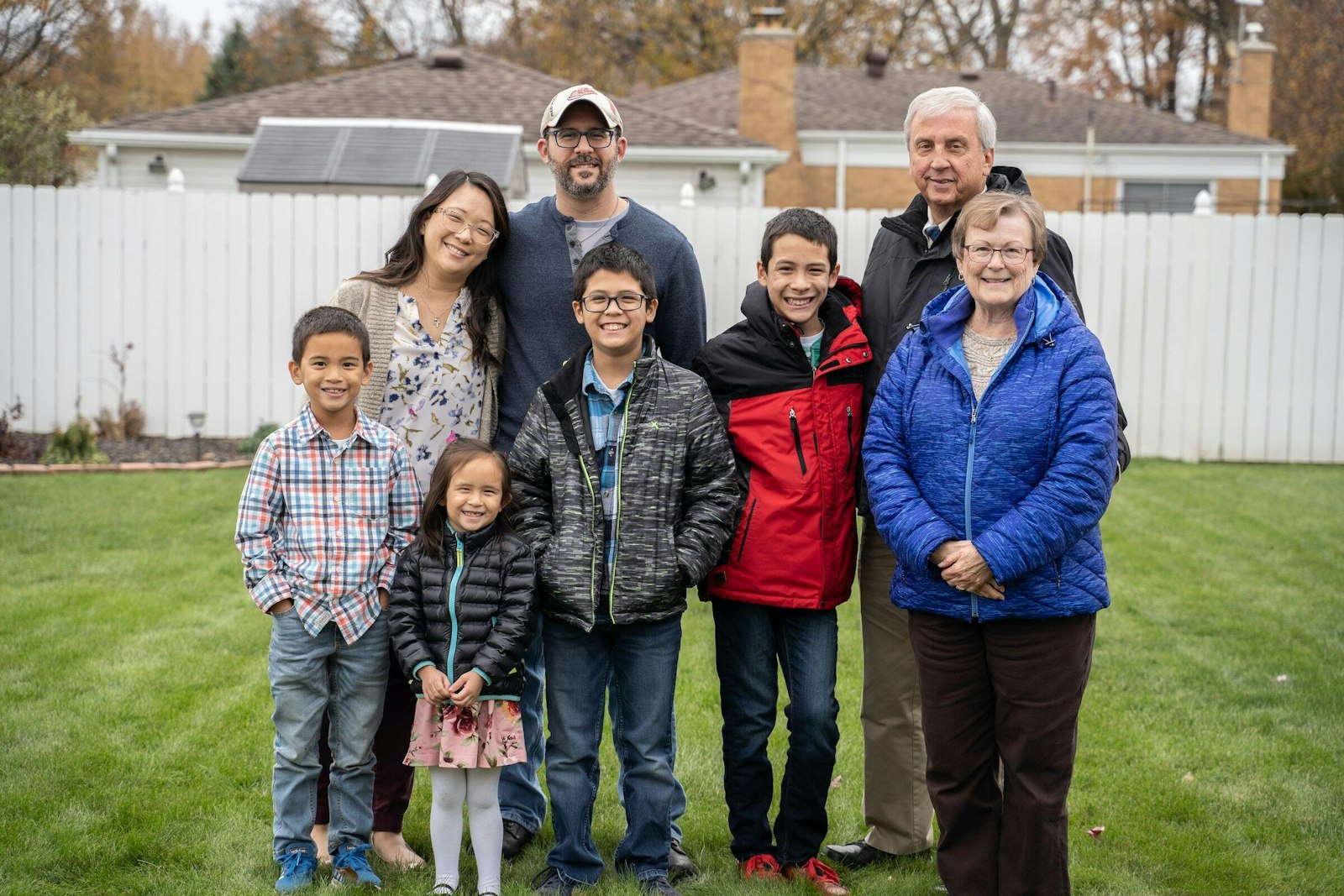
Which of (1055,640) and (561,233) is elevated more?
(561,233)

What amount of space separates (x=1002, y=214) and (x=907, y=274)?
544 mm

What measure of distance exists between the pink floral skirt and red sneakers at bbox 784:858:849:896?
2.79ft

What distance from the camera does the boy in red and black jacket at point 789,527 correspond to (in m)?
3.29

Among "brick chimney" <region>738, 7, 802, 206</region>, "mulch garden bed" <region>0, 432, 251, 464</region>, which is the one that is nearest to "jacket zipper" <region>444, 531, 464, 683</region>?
"mulch garden bed" <region>0, 432, 251, 464</region>

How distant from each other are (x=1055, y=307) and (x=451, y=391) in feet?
5.59

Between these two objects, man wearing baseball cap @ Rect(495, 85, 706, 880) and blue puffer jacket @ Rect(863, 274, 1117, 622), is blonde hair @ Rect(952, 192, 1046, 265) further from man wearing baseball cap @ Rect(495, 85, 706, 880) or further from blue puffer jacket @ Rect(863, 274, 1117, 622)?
man wearing baseball cap @ Rect(495, 85, 706, 880)

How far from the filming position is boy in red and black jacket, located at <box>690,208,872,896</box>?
→ 3293 millimetres

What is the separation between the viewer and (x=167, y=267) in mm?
10133

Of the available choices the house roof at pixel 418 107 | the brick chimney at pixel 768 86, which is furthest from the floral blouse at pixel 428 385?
the brick chimney at pixel 768 86

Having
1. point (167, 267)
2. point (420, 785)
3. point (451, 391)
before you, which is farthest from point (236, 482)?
point (451, 391)

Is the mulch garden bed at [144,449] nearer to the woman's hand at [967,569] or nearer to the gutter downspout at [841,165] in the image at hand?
the woman's hand at [967,569]

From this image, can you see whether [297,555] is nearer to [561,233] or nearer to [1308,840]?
[561,233]

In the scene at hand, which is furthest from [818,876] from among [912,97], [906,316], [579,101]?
[912,97]

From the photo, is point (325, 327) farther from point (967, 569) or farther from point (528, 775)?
point (967, 569)
